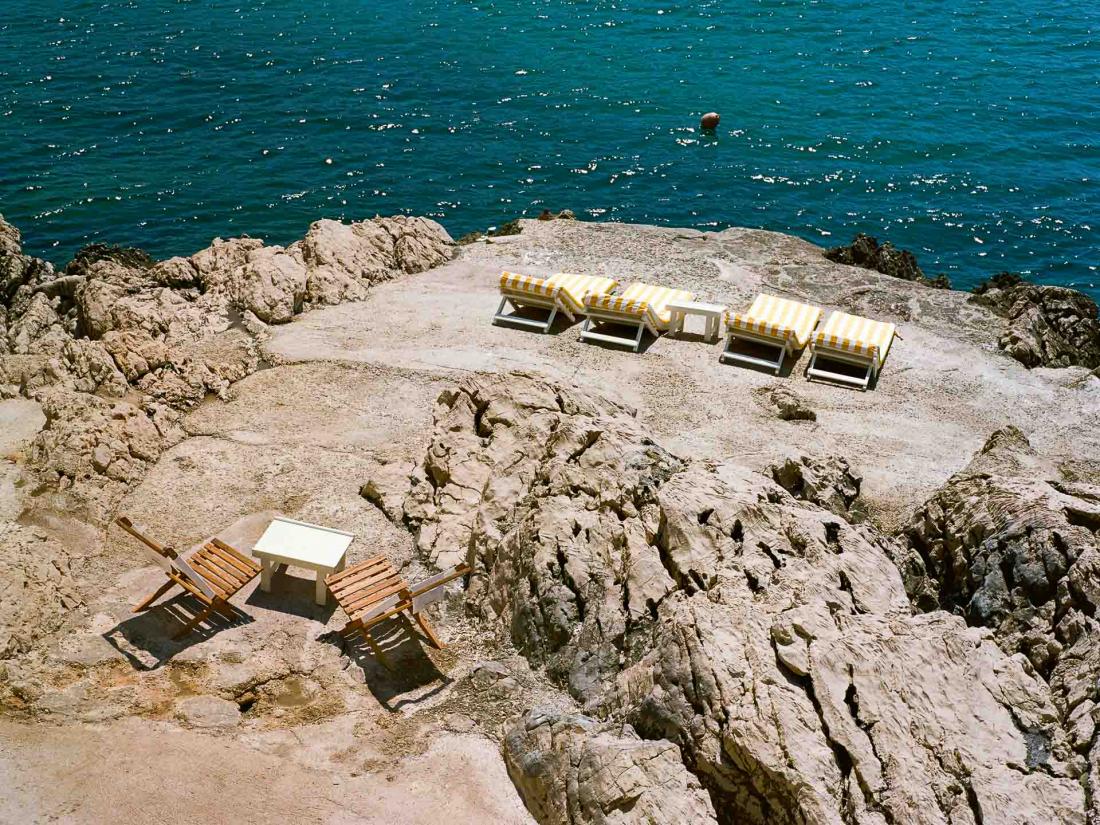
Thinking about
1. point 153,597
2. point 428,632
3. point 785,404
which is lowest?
point 428,632

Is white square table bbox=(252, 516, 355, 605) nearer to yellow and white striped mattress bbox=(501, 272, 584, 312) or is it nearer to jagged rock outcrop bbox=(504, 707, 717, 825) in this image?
jagged rock outcrop bbox=(504, 707, 717, 825)

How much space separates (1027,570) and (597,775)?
6909mm

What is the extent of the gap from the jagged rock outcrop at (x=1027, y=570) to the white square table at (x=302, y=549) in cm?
883

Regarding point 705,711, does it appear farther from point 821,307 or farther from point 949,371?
point 821,307

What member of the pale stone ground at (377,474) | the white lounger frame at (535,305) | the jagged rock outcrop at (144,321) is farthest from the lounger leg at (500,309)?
A: the jagged rock outcrop at (144,321)

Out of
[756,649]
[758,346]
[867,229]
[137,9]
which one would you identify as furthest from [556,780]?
[137,9]

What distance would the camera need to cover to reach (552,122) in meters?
47.7

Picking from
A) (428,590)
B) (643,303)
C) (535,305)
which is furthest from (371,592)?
(535,305)

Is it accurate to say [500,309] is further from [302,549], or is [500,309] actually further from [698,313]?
[302,549]

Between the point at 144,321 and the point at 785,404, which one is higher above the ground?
the point at 144,321

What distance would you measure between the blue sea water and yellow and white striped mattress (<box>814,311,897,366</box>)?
1470 centimetres

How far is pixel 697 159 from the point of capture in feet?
149

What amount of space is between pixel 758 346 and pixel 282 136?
28.2 metres

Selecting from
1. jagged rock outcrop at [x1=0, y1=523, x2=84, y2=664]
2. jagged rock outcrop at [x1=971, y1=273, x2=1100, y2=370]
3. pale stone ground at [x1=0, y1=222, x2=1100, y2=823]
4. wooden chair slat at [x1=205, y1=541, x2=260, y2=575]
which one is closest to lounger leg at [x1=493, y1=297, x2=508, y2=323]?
pale stone ground at [x1=0, y1=222, x2=1100, y2=823]
